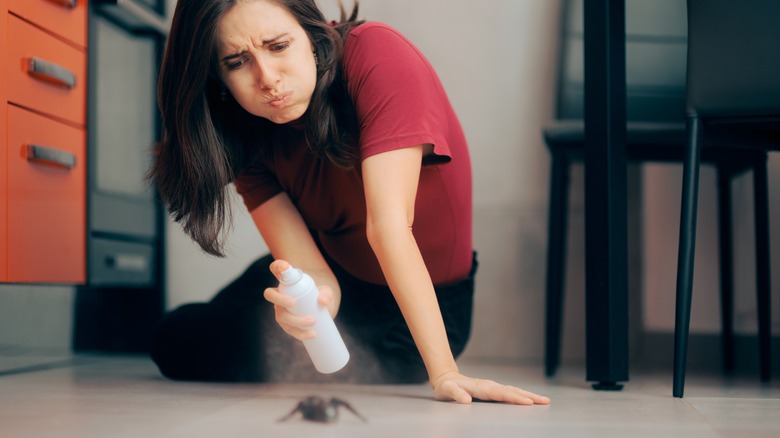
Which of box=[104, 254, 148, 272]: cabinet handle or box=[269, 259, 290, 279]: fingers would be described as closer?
box=[269, 259, 290, 279]: fingers

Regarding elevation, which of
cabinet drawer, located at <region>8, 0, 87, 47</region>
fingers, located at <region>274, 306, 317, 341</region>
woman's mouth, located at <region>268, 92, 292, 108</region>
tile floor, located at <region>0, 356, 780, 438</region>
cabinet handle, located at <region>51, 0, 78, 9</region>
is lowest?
tile floor, located at <region>0, 356, 780, 438</region>

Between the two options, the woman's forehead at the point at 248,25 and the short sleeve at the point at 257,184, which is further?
the short sleeve at the point at 257,184

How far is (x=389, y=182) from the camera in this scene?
105 centimetres

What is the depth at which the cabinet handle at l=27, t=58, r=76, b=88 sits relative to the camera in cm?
148

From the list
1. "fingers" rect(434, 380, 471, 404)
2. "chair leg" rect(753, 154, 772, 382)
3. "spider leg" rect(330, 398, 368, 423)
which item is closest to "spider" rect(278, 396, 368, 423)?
"spider leg" rect(330, 398, 368, 423)

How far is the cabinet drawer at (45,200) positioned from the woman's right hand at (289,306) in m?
0.71

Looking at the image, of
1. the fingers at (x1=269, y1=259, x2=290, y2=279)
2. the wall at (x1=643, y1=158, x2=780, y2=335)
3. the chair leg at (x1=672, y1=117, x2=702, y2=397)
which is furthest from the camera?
the wall at (x1=643, y1=158, x2=780, y2=335)

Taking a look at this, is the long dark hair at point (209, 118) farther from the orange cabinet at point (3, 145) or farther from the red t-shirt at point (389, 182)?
the orange cabinet at point (3, 145)

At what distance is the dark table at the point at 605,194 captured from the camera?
1.24 meters

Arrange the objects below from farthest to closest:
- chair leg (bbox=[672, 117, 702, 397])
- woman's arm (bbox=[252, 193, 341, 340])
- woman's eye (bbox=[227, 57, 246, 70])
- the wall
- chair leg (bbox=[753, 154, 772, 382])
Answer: the wall
chair leg (bbox=[753, 154, 772, 382])
woman's arm (bbox=[252, 193, 341, 340])
chair leg (bbox=[672, 117, 702, 397])
woman's eye (bbox=[227, 57, 246, 70])

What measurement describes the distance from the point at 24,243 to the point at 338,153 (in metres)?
0.70

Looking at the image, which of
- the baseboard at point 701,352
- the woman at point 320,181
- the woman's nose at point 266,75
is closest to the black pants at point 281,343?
the woman at point 320,181

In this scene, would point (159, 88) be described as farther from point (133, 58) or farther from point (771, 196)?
point (771, 196)

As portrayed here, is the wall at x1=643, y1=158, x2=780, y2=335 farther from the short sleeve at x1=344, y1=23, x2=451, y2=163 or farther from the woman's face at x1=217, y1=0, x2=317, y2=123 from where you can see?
the woman's face at x1=217, y1=0, x2=317, y2=123
